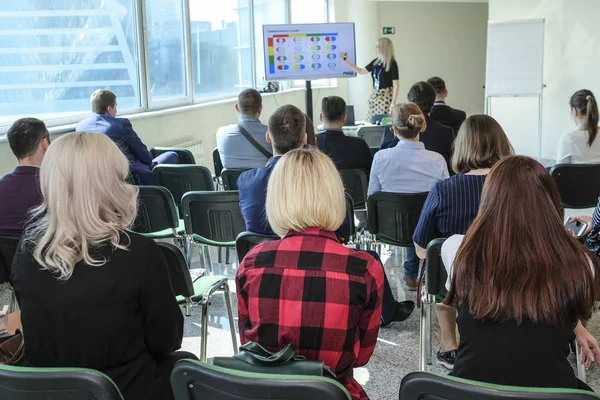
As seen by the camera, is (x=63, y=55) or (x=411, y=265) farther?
(x=63, y=55)

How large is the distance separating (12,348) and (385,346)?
1940mm

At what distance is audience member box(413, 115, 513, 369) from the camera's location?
2.86 meters

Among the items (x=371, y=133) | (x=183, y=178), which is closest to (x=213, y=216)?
(x=183, y=178)

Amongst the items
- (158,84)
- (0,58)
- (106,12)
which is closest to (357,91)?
(158,84)

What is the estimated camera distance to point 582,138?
479 centimetres

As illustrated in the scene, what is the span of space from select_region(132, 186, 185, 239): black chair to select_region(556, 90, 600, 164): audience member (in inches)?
112

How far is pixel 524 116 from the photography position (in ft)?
27.7

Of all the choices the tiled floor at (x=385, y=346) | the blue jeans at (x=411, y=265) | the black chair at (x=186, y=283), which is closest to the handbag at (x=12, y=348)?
the black chair at (x=186, y=283)

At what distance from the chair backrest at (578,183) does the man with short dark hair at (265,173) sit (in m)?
1.96

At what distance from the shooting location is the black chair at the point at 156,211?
375 cm

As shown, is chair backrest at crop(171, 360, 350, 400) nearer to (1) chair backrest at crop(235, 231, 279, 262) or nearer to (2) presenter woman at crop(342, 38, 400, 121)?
(1) chair backrest at crop(235, 231, 279, 262)

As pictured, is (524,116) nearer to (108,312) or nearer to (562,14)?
(562,14)

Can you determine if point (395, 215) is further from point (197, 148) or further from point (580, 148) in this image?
point (197, 148)

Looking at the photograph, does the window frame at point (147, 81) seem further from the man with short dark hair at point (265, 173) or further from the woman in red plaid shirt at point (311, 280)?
the woman in red plaid shirt at point (311, 280)
